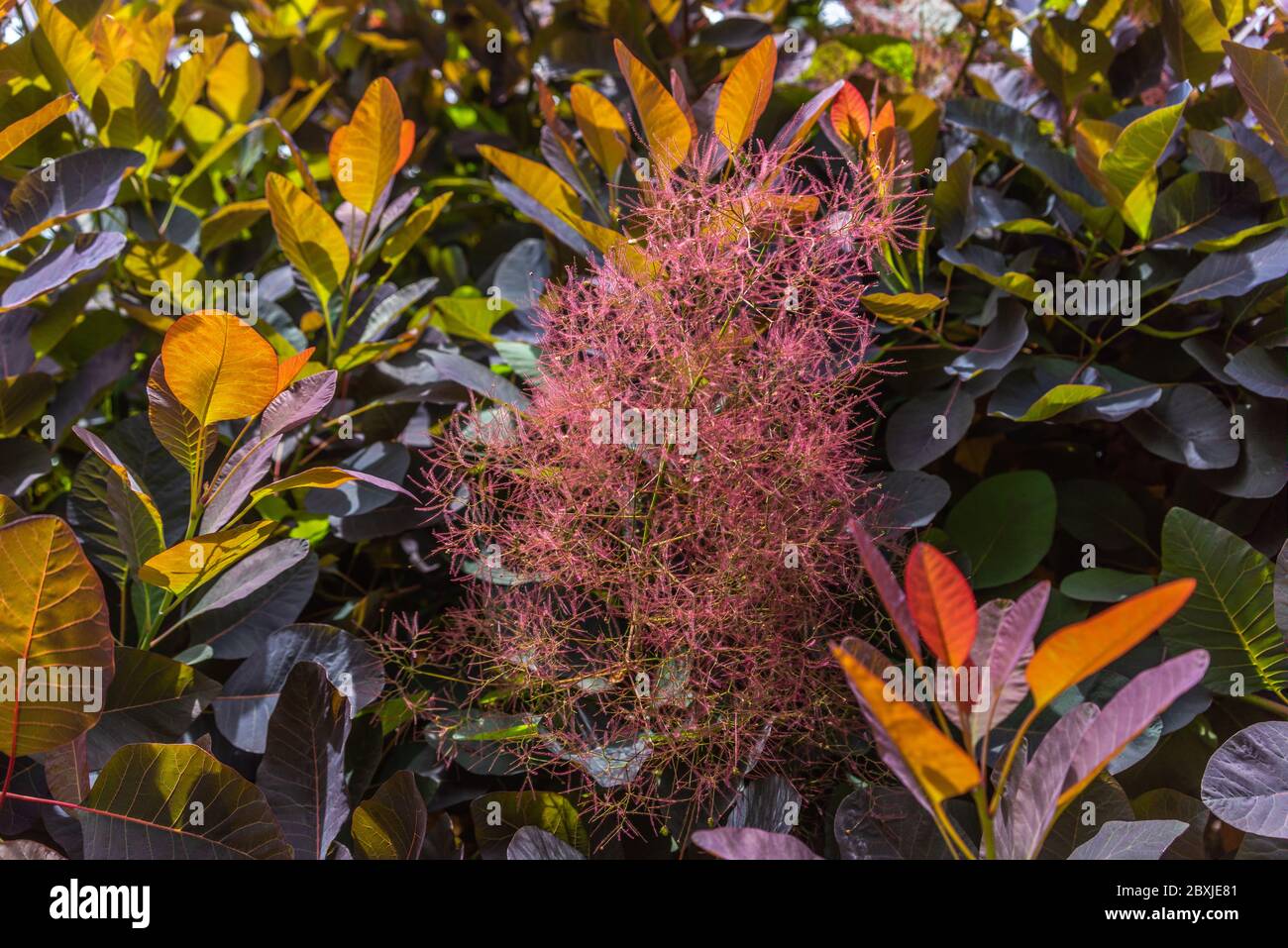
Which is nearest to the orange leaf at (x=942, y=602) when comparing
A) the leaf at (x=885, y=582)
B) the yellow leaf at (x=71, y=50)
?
the leaf at (x=885, y=582)

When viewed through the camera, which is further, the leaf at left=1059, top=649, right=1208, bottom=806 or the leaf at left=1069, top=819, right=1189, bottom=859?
the leaf at left=1069, top=819, right=1189, bottom=859

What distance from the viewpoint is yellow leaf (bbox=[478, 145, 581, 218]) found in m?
1.02

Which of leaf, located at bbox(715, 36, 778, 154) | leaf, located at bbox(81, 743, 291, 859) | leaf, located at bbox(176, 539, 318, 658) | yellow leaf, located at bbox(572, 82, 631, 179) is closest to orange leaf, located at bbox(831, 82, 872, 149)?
leaf, located at bbox(715, 36, 778, 154)

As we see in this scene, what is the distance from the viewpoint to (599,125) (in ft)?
3.32

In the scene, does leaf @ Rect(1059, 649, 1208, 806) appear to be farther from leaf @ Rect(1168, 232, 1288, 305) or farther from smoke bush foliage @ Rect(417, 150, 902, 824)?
leaf @ Rect(1168, 232, 1288, 305)

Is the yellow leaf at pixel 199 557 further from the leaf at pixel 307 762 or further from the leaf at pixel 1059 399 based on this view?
the leaf at pixel 1059 399

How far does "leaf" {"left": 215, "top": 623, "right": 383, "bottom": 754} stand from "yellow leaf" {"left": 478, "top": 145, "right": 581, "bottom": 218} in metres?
0.47

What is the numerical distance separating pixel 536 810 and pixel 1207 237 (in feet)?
2.70

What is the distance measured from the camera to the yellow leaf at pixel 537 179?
1.02m

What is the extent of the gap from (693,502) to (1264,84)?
0.63m

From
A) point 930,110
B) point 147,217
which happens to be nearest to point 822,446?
point 930,110

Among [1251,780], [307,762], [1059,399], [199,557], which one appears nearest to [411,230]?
[199,557]

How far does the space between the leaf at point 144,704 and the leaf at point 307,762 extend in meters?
0.09

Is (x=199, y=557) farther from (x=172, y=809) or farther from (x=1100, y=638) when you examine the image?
(x=1100, y=638)
